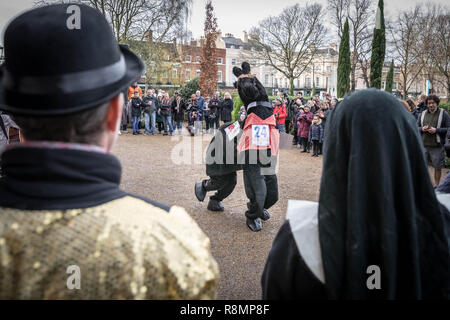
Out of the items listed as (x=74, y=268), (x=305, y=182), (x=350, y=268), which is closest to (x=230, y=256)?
(x=350, y=268)

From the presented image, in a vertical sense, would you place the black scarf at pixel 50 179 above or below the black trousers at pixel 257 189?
above

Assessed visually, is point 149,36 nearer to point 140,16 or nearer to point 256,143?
point 140,16

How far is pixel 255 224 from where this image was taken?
16.5ft

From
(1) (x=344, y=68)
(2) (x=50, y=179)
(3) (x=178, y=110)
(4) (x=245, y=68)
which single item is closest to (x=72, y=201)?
(2) (x=50, y=179)

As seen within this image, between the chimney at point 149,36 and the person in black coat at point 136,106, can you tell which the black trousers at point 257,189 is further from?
the chimney at point 149,36

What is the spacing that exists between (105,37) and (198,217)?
15.3 feet

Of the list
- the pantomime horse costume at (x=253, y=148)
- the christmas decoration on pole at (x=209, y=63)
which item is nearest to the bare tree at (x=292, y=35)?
the christmas decoration on pole at (x=209, y=63)

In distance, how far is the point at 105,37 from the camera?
1080 mm

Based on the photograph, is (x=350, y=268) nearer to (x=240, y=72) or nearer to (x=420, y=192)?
(x=420, y=192)

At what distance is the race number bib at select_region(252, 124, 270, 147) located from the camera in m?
4.85

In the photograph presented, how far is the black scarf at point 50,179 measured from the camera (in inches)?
38.4

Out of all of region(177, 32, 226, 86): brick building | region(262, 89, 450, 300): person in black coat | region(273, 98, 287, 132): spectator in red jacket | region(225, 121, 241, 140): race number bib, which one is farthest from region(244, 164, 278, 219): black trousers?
region(177, 32, 226, 86): brick building

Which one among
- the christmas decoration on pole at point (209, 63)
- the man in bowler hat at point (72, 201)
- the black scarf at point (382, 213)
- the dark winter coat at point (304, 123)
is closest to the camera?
the man in bowler hat at point (72, 201)

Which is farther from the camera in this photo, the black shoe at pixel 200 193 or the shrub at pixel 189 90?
the shrub at pixel 189 90
